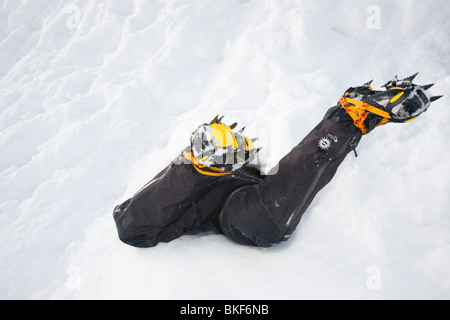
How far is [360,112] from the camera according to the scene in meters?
1.41

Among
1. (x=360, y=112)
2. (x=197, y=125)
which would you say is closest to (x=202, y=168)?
(x=360, y=112)

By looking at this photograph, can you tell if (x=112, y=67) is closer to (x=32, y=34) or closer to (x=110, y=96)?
(x=110, y=96)

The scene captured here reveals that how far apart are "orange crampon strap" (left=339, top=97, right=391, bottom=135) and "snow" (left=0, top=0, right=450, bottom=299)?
1.25 ft

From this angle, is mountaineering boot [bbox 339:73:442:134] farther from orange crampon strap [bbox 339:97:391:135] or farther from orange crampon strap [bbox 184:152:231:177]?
orange crampon strap [bbox 184:152:231:177]

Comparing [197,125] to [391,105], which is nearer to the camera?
[391,105]

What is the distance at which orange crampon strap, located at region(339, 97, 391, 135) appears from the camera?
4.57 ft

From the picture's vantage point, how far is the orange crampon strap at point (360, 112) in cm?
139

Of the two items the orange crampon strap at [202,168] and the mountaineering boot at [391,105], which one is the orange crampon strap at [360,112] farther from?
the orange crampon strap at [202,168]

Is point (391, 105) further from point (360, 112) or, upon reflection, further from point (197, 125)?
point (197, 125)

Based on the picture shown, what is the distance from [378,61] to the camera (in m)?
2.50

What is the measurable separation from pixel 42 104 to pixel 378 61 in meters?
3.56

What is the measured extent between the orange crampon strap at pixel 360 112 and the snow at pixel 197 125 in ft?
1.25

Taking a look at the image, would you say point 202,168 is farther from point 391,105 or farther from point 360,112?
point 391,105

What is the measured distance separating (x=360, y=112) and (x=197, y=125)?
145 centimetres
